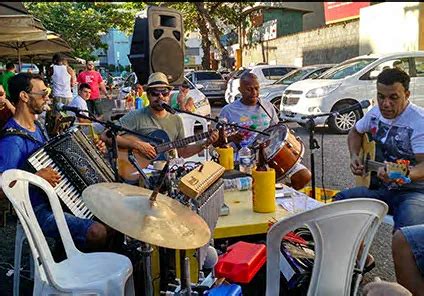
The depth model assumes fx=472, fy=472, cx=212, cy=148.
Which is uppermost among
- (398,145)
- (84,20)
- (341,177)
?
(84,20)

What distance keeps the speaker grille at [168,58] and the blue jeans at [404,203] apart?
2983 mm

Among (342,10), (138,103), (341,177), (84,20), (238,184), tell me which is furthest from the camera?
(84,20)

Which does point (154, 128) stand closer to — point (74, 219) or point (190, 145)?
point (190, 145)

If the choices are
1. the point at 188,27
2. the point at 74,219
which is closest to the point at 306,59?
the point at 188,27

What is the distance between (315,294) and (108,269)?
1048 mm

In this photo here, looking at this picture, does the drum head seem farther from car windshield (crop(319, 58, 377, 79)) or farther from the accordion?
car windshield (crop(319, 58, 377, 79))

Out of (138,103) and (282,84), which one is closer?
(138,103)

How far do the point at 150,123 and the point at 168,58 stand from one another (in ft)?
5.10

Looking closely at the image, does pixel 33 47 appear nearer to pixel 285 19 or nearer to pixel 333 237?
pixel 333 237

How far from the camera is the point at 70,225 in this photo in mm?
2848

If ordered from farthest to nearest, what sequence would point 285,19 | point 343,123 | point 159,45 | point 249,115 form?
point 285,19
point 343,123
point 159,45
point 249,115

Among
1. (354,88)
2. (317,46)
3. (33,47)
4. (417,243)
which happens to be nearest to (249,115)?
(417,243)

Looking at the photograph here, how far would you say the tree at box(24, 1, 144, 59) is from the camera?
79.2 feet

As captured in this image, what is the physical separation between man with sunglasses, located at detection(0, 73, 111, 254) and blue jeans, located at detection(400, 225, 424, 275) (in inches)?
67.8
